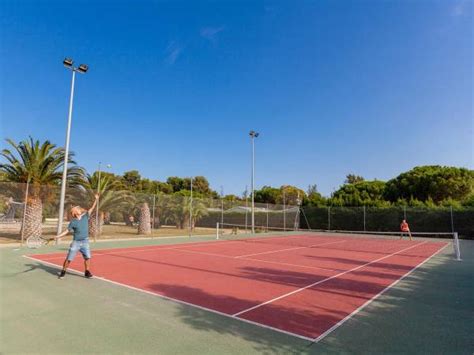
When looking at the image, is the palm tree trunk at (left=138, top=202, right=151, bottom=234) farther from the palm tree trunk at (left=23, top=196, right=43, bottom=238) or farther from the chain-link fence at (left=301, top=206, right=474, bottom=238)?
the chain-link fence at (left=301, top=206, right=474, bottom=238)

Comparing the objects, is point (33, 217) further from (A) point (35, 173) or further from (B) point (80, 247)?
(B) point (80, 247)

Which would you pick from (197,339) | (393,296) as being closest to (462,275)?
(393,296)

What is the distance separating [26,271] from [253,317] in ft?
21.4

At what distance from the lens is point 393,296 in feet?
21.4

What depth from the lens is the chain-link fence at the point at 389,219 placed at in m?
26.9

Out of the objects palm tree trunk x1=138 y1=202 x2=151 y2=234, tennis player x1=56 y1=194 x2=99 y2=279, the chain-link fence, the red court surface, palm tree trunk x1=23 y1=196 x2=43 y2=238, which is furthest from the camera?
the chain-link fence

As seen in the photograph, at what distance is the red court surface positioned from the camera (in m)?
5.21

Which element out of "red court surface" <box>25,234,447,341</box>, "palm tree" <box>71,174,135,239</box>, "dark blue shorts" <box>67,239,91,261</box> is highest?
"palm tree" <box>71,174,135,239</box>

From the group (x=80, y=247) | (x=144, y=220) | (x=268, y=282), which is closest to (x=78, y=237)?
(x=80, y=247)

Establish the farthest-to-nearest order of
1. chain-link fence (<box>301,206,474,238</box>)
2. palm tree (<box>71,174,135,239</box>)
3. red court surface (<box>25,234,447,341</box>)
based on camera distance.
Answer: chain-link fence (<box>301,206,474,238</box>) < palm tree (<box>71,174,135,239</box>) < red court surface (<box>25,234,447,341</box>)

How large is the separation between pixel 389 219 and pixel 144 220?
883 inches

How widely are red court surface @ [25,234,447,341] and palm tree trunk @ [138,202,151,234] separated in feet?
39.5

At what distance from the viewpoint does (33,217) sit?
16.3 meters

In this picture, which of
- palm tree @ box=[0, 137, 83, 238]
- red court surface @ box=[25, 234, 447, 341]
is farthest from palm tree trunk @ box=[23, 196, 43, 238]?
red court surface @ box=[25, 234, 447, 341]
